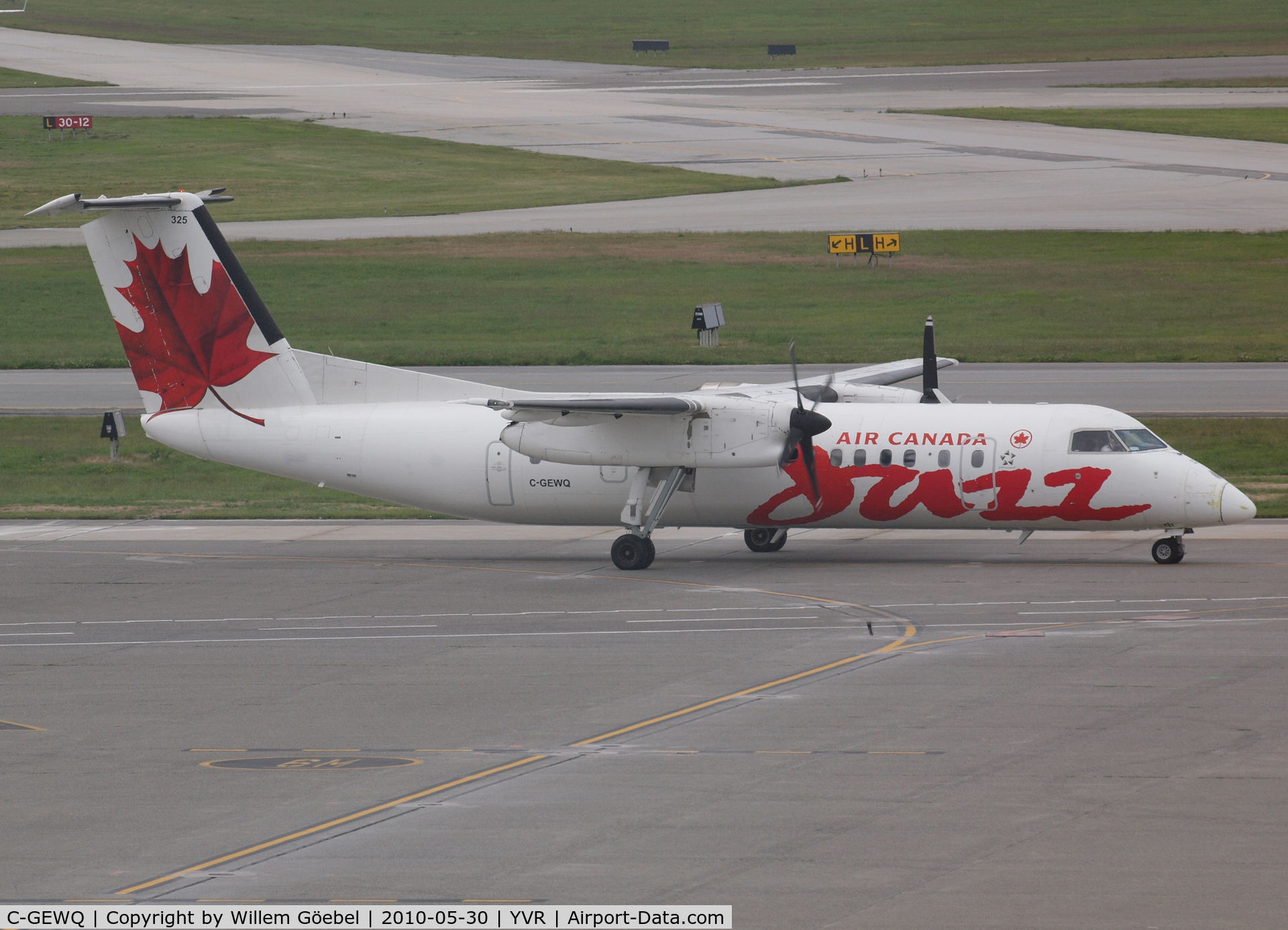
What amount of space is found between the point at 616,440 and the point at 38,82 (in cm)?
10512

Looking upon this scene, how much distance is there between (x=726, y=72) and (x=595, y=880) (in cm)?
12097

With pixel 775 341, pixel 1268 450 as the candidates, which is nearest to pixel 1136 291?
pixel 775 341

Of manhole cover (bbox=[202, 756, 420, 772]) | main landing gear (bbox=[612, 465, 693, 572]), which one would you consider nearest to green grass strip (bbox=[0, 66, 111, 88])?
main landing gear (bbox=[612, 465, 693, 572])

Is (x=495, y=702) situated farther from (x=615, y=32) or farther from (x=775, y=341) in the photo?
(x=615, y=32)

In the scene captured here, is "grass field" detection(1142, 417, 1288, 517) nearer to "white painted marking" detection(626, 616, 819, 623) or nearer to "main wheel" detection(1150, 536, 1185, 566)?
"main wheel" detection(1150, 536, 1185, 566)

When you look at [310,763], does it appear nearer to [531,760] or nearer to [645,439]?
[531,760]

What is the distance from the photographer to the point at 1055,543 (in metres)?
32.6

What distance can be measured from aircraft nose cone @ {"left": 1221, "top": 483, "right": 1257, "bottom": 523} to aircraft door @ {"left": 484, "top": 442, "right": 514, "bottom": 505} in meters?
13.0

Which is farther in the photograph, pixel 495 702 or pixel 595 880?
pixel 495 702

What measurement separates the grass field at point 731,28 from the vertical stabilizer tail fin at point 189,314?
105716 millimetres

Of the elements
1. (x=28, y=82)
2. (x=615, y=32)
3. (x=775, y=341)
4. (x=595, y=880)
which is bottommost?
(x=595, y=880)

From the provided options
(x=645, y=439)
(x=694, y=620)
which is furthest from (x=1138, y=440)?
(x=694, y=620)

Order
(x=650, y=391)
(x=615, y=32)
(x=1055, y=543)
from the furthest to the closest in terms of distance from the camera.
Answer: (x=615, y=32)
(x=650, y=391)
(x=1055, y=543)

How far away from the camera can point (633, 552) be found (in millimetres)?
30781
